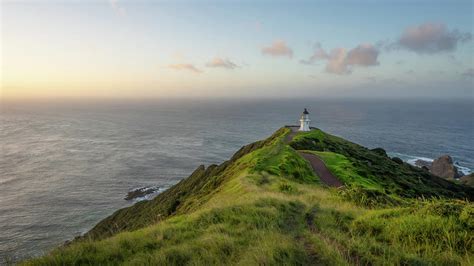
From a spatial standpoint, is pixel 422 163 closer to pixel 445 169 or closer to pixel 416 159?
pixel 416 159

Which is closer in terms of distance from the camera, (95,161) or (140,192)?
(140,192)

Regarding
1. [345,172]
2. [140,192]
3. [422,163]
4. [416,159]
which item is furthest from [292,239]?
[416,159]

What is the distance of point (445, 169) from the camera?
2830 inches

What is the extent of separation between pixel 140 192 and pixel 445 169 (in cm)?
6668

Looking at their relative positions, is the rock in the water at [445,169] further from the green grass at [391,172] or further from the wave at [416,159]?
the green grass at [391,172]

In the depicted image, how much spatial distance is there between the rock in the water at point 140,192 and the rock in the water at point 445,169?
62178 millimetres

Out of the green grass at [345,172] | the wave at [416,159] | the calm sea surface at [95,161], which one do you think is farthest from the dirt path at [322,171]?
the wave at [416,159]

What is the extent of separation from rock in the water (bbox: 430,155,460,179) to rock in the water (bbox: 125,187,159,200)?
6218 cm

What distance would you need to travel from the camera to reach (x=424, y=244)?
731 cm

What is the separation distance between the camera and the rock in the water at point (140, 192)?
56.7 m

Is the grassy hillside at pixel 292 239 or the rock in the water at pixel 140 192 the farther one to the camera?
the rock in the water at pixel 140 192

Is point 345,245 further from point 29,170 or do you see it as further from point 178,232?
point 29,170

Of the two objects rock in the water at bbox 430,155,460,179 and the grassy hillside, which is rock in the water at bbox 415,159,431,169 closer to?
rock in the water at bbox 430,155,460,179

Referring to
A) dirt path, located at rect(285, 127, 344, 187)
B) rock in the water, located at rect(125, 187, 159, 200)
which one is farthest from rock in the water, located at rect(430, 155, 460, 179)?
rock in the water, located at rect(125, 187, 159, 200)
